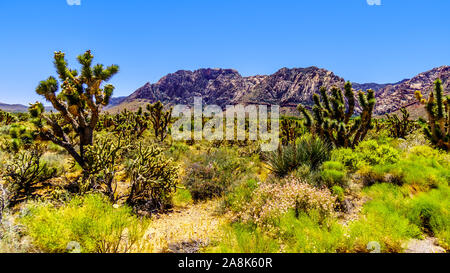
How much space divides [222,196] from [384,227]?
12.4ft

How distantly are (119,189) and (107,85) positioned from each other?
375 cm

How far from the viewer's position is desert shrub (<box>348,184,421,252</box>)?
9.91 feet

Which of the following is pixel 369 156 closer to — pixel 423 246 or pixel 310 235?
pixel 423 246

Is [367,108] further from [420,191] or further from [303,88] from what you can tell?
[303,88]

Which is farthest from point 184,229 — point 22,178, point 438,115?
point 438,115

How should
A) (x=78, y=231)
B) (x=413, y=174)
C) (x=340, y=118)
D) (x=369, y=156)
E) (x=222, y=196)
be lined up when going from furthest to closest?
(x=340, y=118)
(x=369, y=156)
(x=222, y=196)
(x=413, y=174)
(x=78, y=231)

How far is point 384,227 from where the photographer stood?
3320mm

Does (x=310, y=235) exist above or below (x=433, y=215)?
below

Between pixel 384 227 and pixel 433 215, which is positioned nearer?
pixel 384 227

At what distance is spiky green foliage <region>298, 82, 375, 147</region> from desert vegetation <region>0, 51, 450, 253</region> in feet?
0.16

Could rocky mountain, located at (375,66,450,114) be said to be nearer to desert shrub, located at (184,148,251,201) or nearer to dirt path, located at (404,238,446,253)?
desert shrub, located at (184,148,251,201)

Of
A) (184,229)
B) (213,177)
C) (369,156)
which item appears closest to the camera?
(184,229)

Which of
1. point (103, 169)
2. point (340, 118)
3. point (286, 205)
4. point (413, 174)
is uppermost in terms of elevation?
point (340, 118)

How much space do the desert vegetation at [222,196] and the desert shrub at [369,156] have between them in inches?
1.3
